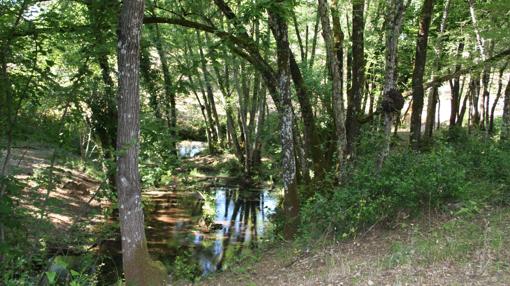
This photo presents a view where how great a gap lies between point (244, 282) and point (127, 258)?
2.13 metres

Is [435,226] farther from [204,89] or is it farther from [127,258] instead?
[204,89]

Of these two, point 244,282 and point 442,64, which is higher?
point 442,64

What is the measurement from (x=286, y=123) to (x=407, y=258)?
159 inches

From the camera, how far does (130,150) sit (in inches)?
257

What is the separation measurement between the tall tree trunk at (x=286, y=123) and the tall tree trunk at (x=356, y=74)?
5.94 ft

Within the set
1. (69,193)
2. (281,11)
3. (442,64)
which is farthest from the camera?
(442,64)

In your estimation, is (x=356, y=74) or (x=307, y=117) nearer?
(x=356, y=74)

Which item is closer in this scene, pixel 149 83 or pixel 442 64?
pixel 149 83

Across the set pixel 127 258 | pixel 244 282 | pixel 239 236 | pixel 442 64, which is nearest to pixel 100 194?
pixel 127 258

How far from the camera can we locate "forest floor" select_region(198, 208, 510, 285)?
568 centimetres

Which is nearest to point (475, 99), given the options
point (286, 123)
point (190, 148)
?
point (286, 123)

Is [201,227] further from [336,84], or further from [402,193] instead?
[402,193]

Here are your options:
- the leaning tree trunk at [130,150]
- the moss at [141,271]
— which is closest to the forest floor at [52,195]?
the leaning tree trunk at [130,150]

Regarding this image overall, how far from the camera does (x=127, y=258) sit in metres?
6.73
